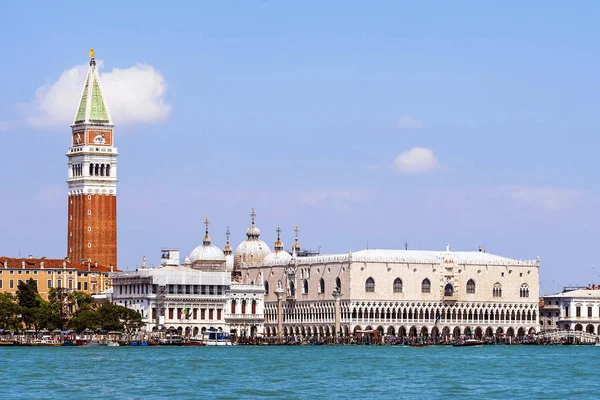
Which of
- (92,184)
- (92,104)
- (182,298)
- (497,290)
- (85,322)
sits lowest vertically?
(85,322)

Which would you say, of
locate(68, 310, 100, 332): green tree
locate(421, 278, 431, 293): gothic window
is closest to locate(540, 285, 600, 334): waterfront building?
locate(421, 278, 431, 293): gothic window

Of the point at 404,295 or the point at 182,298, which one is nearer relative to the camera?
the point at 182,298

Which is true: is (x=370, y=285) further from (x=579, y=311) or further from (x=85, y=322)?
(x=85, y=322)

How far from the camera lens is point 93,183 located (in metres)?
185

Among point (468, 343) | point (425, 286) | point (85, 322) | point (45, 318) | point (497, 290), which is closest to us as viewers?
point (45, 318)

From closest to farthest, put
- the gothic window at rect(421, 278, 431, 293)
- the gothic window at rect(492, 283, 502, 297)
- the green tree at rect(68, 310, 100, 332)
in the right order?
the green tree at rect(68, 310, 100, 332) → the gothic window at rect(421, 278, 431, 293) → the gothic window at rect(492, 283, 502, 297)

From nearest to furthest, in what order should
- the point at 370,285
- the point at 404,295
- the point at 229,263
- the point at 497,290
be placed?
the point at 370,285 < the point at 404,295 < the point at 497,290 < the point at 229,263

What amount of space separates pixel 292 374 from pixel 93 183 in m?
87.9

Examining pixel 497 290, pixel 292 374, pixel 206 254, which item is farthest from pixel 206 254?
pixel 292 374

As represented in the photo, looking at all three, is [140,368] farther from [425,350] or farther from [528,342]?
[528,342]

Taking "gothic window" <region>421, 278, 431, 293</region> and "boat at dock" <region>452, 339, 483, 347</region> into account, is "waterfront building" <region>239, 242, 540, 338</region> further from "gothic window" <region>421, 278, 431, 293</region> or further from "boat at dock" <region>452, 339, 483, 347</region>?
"boat at dock" <region>452, 339, 483, 347</region>

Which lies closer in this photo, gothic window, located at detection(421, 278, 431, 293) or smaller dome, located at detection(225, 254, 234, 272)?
gothic window, located at detection(421, 278, 431, 293)

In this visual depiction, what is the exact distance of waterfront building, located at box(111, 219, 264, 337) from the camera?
16362 cm

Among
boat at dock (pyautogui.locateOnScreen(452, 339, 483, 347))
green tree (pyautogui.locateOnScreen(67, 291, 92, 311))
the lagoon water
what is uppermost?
green tree (pyautogui.locateOnScreen(67, 291, 92, 311))
